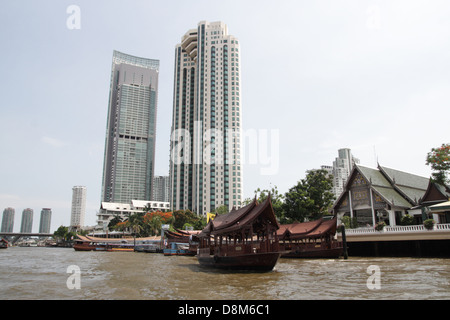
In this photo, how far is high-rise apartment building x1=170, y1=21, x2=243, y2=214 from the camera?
9819 cm

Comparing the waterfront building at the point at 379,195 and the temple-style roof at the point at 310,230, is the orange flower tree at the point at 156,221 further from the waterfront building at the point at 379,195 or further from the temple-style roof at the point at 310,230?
the waterfront building at the point at 379,195

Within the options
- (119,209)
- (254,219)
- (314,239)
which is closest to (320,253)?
(314,239)

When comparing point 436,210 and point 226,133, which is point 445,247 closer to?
point 436,210

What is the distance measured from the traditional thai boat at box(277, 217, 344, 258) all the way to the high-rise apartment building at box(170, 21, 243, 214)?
5970 centimetres

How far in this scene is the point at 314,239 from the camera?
34094mm

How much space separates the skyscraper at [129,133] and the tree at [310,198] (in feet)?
394

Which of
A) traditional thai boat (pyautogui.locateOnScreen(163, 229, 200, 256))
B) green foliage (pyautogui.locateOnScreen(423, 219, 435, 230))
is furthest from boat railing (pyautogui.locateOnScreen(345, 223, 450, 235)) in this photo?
traditional thai boat (pyautogui.locateOnScreen(163, 229, 200, 256))

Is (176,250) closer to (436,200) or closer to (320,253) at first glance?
(320,253)

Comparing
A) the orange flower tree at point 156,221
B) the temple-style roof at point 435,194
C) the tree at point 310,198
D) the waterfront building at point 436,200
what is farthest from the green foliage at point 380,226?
the orange flower tree at point 156,221

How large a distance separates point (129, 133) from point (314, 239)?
140723 millimetres

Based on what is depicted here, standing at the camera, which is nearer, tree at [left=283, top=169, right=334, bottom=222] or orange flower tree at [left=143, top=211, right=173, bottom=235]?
tree at [left=283, top=169, right=334, bottom=222]

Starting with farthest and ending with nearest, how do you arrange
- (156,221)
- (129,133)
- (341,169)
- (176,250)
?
(341,169)
(129,133)
(156,221)
(176,250)

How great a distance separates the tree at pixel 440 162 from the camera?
30344 millimetres

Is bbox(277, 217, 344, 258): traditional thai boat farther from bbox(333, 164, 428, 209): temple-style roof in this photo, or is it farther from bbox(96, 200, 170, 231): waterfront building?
bbox(96, 200, 170, 231): waterfront building
